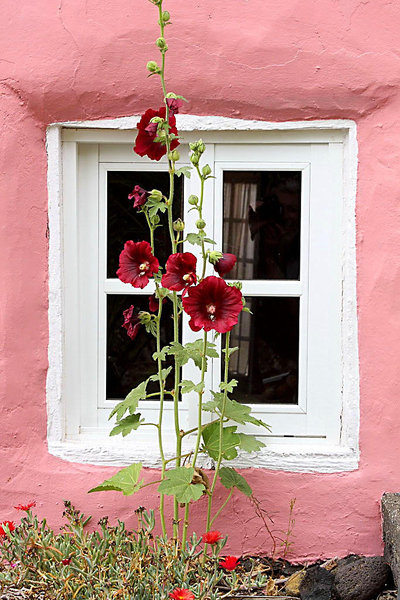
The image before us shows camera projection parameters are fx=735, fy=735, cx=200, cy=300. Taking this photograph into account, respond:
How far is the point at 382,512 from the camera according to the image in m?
2.87

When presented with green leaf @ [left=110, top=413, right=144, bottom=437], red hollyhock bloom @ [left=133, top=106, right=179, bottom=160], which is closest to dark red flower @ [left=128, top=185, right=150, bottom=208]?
red hollyhock bloom @ [left=133, top=106, right=179, bottom=160]

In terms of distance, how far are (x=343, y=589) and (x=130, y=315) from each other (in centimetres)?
128

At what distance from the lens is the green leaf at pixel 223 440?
2686mm

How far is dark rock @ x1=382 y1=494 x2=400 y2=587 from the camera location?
2.70 m

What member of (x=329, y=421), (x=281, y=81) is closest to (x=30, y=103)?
(x=281, y=81)

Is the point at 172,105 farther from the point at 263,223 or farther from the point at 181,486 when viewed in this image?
the point at 181,486

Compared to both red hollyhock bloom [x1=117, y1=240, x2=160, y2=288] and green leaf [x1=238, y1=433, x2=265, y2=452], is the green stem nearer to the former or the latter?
green leaf [x1=238, y1=433, x2=265, y2=452]

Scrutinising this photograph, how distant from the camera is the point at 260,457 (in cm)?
291

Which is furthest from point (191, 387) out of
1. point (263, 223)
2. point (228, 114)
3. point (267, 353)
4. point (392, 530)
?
point (228, 114)

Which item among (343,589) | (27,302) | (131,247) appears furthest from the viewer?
(27,302)

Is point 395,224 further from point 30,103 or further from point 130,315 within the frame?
point 30,103

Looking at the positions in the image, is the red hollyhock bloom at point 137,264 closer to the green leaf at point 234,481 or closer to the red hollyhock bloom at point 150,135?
the red hollyhock bloom at point 150,135

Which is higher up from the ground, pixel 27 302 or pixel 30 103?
pixel 30 103

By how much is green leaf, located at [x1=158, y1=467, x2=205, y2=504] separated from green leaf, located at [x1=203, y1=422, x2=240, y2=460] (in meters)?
0.16
